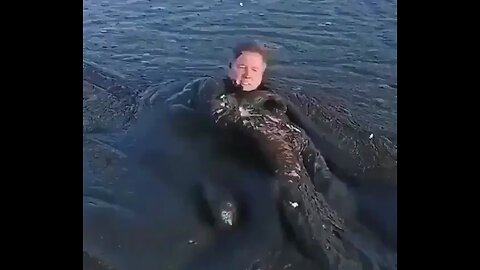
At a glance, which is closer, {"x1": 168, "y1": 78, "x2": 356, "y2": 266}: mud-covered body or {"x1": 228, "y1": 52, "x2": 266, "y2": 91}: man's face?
{"x1": 168, "y1": 78, "x2": 356, "y2": 266}: mud-covered body

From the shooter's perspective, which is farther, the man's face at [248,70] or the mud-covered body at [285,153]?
the man's face at [248,70]

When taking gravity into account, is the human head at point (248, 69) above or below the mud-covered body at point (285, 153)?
above

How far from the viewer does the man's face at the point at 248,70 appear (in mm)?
1364

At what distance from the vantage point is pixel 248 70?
1363 millimetres

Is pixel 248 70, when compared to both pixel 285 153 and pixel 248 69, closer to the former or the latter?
pixel 248 69

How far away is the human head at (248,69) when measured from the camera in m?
1.36

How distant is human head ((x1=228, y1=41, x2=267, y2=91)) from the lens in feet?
4.48

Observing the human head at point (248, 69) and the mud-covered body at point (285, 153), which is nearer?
the mud-covered body at point (285, 153)

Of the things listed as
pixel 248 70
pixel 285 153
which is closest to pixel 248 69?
pixel 248 70

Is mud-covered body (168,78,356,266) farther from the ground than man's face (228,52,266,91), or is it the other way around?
man's face (228,52,266,91)
